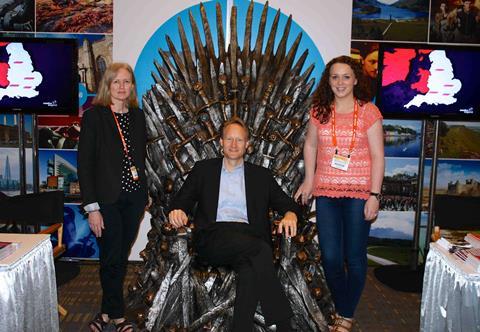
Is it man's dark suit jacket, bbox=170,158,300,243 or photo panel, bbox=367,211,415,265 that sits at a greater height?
man's dark suit jacket, bbox=170,158,300,243

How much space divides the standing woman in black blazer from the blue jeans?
123 cm

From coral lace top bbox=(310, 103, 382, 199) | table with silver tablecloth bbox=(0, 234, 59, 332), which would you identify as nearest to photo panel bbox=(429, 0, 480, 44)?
coral lace top bbox=(310, 103, 382, 199)

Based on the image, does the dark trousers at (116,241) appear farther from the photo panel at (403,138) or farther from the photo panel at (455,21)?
the photo panel at (455,21)

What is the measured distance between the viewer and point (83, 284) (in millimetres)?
4484

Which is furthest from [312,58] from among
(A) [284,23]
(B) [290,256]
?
(B) [290,256]

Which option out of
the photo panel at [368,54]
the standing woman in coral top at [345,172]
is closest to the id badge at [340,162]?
the standing woman in coral top at [345,172]

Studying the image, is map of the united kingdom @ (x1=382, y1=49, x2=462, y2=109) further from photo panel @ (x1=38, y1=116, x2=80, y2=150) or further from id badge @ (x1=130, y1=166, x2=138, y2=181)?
photo panel @ (x1=38, y1=116, x2=80, y2=150)

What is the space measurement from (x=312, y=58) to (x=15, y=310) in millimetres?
3551

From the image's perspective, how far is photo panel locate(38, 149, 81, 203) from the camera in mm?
4906

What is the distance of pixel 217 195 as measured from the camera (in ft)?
10.8

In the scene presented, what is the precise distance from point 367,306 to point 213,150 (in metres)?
1.81

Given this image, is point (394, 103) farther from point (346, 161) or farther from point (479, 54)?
point (346, 161)

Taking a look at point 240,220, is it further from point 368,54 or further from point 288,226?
point 368,54

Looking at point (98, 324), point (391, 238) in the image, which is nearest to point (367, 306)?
point (391, 238)
